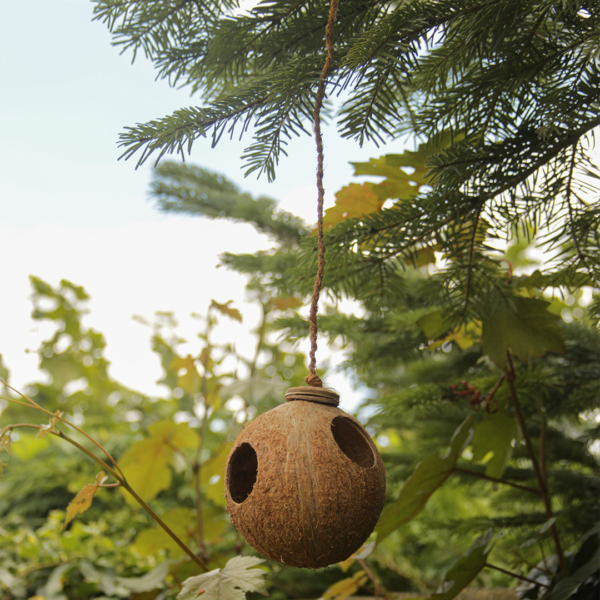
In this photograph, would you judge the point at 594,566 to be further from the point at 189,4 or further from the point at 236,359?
the point at 189,4

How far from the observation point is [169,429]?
1239mm

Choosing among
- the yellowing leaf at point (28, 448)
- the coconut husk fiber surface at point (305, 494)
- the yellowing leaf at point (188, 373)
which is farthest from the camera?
the yellowing leaf at point (28, 448)

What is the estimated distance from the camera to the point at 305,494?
1.77 feet

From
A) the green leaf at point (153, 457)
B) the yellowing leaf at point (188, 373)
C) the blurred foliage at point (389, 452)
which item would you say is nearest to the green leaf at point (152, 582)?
the blurred foliage at point (389, 452)

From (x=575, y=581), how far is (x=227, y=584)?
54cm

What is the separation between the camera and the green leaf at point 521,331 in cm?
83

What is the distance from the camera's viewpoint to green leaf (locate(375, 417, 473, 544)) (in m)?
0.87

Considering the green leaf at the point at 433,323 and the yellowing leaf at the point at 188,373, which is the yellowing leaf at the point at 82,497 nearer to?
the green leaf at the point at 433,323

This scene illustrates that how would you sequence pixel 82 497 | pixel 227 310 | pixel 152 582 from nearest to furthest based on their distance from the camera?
pixel 82 497, pixel 152 582, pixel 227 310

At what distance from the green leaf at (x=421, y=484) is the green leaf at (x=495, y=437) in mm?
95

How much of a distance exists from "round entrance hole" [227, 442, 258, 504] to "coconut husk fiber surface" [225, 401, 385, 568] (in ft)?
0.19

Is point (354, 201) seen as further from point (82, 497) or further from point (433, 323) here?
point (82, 497)

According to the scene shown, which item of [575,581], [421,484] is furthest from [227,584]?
[575,581]

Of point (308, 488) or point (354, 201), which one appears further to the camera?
point (354, 201)
